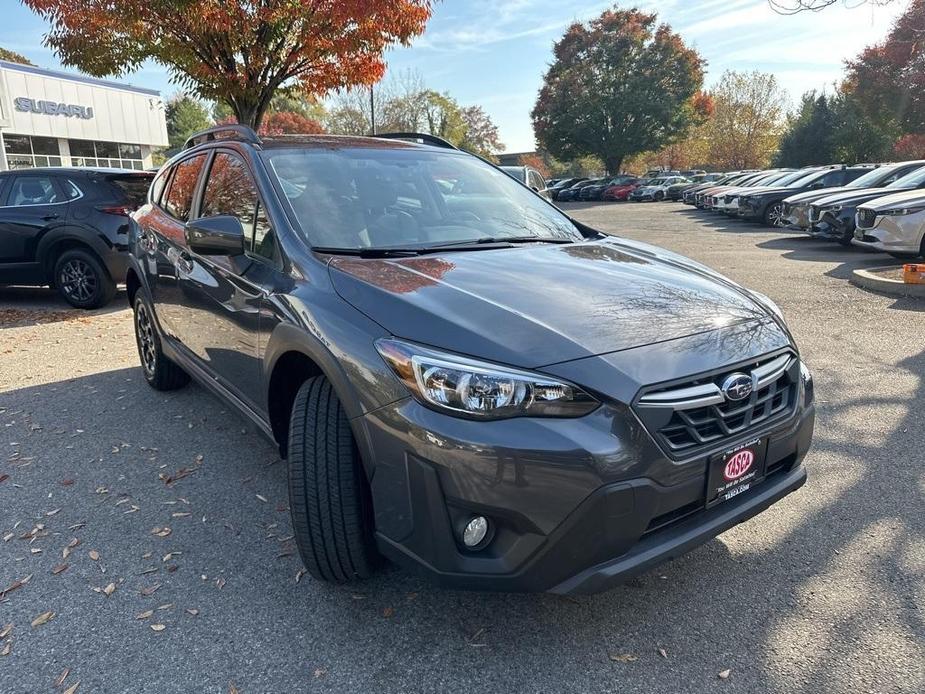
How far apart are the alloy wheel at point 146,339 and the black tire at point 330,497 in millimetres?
2970

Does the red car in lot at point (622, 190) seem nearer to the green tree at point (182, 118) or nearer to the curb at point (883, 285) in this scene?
the curb at point (883, 285)

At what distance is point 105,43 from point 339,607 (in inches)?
387

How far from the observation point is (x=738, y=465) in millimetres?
2215

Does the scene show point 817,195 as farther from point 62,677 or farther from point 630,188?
point 630,188

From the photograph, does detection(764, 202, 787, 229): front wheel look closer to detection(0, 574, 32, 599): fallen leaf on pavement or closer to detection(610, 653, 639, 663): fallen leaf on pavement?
detection(610, 653, 639, 663): fallen leaf on pavement

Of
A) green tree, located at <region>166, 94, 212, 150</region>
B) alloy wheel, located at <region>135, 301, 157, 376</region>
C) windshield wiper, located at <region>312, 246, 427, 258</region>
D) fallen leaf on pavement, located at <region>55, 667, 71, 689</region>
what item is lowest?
fallen leaf on pavement, located at <region>55, 667, 71, 689</region>

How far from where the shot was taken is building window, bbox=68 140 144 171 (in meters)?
32.4

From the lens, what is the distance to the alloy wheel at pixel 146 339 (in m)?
4.87

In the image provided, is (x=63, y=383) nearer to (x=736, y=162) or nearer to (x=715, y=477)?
(x=715, y=477)

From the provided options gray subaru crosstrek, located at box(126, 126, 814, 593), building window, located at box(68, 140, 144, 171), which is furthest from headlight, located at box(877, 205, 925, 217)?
building window, located at box(68, 140, 144, 171)

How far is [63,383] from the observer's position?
5.26m

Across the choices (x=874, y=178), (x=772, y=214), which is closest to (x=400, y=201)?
(x=874, y=178)

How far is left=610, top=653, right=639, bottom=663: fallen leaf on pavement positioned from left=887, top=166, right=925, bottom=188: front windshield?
40.8ft

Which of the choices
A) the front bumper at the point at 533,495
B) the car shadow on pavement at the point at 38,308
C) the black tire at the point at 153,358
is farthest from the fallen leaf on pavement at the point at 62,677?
the car shadow on pavement at the point at 38,308
